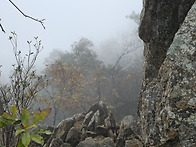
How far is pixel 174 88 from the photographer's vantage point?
339cm

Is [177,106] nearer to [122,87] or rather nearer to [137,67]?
[122,87]

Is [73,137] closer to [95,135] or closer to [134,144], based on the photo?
[95,135]

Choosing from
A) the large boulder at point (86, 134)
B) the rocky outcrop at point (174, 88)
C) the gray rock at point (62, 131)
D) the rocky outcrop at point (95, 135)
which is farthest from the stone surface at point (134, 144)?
the gray rock at point (62, 131)

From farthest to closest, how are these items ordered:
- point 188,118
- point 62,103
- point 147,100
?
1. point 62,103
2. point 147,100
3. point 188,118

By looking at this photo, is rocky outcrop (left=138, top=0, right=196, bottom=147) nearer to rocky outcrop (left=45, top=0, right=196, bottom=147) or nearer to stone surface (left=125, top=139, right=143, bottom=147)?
rocky outcrop (left=45, top=0, right=196, bottom=147)

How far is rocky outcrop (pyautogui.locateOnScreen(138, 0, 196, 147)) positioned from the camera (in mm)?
3146

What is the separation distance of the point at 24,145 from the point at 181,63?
10.0 ft

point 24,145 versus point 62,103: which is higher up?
point 62,103

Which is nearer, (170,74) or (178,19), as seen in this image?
(170,74)

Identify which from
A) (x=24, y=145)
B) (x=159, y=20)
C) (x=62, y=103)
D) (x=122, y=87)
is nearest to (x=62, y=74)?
(x=62, y=103)

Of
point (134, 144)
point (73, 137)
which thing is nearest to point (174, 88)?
point (134, 144)

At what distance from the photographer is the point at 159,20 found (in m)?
5.02

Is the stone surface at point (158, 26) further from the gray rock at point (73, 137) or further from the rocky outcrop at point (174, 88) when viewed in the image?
the gray rock at point (73, 137)

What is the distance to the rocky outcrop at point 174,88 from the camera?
315cm
